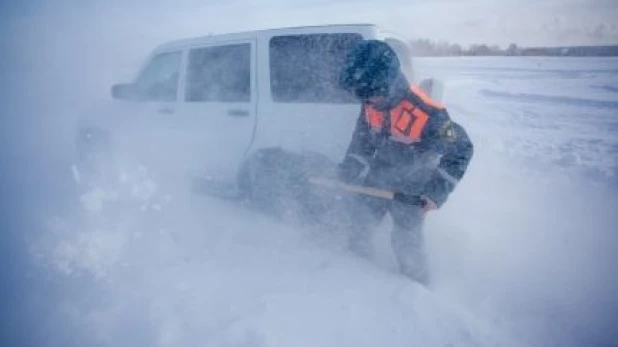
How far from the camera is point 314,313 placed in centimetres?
283

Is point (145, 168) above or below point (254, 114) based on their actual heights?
below

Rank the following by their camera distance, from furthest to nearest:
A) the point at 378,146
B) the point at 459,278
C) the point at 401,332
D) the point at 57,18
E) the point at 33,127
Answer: the point at 57,18
the point at 33,127
the point at 459,278
the point at 378,146
the point at 401,332

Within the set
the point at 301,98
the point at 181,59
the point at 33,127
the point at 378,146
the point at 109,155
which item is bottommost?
the point at 33,127

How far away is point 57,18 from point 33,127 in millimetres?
17013

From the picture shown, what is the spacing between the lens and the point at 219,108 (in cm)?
439

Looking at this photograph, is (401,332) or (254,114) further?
(254,114)

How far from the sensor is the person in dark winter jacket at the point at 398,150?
9.33 ft

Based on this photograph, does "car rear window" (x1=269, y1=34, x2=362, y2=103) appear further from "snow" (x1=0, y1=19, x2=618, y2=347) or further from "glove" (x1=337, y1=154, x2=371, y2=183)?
"snow" (x1=0, y1=19, x2=618, y2=347)

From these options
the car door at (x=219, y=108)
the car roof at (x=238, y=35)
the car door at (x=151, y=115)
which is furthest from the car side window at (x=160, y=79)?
the car door at (x=219, y=108)

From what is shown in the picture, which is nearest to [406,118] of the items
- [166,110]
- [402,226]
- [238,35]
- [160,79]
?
[402,226]

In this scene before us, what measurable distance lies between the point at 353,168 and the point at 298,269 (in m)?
0.98

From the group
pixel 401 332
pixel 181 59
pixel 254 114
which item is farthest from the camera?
pixel 181 59

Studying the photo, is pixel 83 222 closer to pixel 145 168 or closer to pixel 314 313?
pixel 145 168

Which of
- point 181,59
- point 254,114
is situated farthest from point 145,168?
point 254,114
